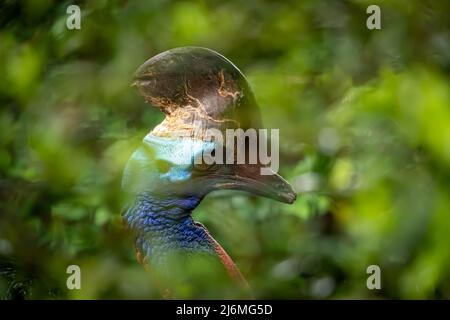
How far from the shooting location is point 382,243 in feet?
4.42

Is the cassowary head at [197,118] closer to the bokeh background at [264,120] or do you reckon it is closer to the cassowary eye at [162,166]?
the cassowary eye at [162,166]

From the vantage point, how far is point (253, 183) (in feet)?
3.36

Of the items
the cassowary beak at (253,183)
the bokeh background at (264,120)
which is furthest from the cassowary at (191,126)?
the bokeh background at (264,120)

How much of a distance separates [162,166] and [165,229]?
95 millimetres

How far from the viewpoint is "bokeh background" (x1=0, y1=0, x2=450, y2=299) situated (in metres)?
1.48

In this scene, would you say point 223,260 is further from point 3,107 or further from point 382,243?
→ point 3,107

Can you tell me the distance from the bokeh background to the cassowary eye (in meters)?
0.39

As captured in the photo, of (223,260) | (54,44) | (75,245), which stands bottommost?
(223,260)

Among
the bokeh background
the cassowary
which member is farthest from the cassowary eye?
the bokeh background

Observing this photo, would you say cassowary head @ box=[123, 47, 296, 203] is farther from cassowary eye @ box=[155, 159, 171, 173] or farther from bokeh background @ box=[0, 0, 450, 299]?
bokeh background @ box=[0, 0, 450, 299]

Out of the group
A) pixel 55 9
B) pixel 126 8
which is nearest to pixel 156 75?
pixel 126 8

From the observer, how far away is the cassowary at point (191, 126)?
1012 mm

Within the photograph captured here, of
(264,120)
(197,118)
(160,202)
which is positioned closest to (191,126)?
(197,118)
